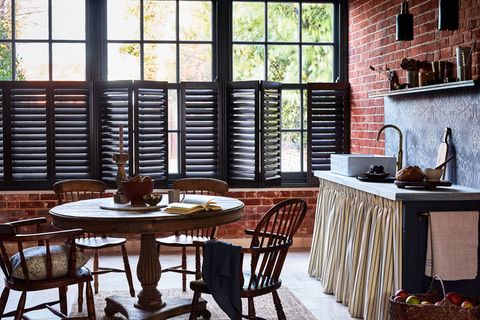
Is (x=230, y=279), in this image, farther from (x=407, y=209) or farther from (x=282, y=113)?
(x=282, y=113)

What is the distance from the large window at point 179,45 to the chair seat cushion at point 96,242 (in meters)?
1.92

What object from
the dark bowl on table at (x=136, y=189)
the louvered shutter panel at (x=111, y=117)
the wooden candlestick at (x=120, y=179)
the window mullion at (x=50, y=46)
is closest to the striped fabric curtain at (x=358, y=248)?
the dark bowl on table at (x=136, y=189)

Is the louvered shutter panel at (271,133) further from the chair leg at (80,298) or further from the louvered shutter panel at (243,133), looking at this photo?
the chair leg at (80,298)

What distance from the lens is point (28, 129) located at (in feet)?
22.9

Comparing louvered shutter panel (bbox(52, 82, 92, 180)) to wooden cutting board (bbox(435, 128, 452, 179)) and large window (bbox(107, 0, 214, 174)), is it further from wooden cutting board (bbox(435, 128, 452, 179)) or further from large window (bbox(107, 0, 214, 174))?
wooden cutting board (bbox(435, 128, 452, 179))

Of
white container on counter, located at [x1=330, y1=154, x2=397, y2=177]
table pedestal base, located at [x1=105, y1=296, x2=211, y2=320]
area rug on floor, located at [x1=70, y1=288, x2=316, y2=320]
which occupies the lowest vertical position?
area rug on floor, located at [x1=70, y1=288, x2=316, y2=320]

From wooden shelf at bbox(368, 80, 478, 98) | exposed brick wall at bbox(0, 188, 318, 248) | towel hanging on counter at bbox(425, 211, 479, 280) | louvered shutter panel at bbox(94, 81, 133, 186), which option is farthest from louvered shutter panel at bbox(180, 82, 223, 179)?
towel hanging on counter at bbox(425, 211, 479, 280)

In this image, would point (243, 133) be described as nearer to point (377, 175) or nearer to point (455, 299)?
point (377, 175)

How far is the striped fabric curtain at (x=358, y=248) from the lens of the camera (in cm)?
449

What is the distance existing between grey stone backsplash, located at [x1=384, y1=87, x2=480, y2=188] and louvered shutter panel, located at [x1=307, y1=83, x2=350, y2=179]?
44.9 inches

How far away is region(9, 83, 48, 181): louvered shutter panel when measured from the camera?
22.8ft

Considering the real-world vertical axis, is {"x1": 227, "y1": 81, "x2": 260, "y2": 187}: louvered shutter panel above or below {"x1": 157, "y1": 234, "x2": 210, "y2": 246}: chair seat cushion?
above

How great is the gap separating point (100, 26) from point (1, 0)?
95 cm

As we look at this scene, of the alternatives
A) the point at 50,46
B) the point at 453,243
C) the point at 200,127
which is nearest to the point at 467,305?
the point at 453,243
